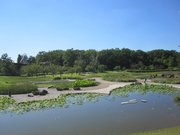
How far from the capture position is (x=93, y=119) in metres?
20.8

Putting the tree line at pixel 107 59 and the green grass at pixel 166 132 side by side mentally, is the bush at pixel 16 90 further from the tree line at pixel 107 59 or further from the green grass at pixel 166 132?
the tree line at pixel 107 59

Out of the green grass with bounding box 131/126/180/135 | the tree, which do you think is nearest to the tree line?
the tree

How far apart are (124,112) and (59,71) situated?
56.9 meters

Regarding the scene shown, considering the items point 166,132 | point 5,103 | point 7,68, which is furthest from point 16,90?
point 7,68

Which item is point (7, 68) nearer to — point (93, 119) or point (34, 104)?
point (34, 104)

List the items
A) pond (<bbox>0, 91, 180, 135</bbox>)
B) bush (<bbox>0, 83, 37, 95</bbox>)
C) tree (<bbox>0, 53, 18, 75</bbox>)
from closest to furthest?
pond (<bbox>0, 91, 180, 135</bbox>)
bush (<bbox>0, 83, 37, 95</bbox>)
tree (<bbox>0, 53, 18, 75</bbox>)

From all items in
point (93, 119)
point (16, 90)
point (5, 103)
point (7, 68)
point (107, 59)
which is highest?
point (107, 59)

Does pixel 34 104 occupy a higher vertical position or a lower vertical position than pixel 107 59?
lower

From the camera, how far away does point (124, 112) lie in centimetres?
2331

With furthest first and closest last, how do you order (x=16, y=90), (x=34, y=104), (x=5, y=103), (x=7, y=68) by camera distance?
(x=7, y=68)
(x=16, y=90)
(x=5, y=103)
(x=34, y=104)

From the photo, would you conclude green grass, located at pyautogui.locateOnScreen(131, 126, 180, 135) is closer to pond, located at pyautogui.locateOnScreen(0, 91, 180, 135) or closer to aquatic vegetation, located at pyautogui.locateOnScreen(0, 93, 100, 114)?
pond, located at pyautogui.locateOnScreen(0, 91, 180, 135)

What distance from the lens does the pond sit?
1781 cm

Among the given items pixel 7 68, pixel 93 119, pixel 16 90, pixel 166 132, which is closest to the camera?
pixel 166 132

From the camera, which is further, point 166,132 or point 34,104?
point 34,104
